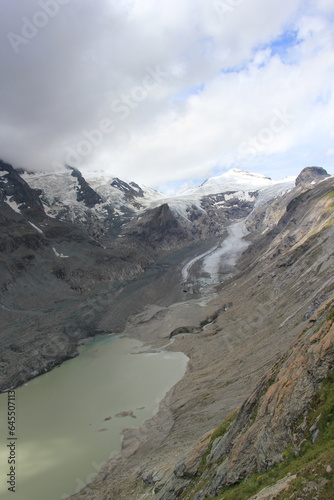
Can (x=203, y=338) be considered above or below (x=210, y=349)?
above

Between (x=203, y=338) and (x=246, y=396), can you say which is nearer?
(x=246, y=396)

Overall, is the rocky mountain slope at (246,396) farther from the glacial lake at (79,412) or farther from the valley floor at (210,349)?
the glacial lake at (79,412)

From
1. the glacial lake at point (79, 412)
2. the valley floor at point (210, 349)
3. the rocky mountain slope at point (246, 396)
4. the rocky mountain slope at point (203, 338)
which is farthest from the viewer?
the glacial lake at point (79, 412)

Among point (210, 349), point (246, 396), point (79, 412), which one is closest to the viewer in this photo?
point (246, 396)

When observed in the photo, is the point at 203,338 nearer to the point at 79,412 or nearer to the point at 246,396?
the point at 79,412

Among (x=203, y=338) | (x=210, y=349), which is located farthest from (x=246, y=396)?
(x=203, y=338)

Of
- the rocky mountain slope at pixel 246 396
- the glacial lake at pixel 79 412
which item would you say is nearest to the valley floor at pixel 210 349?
the rocky mountain slope at pixel 246 396

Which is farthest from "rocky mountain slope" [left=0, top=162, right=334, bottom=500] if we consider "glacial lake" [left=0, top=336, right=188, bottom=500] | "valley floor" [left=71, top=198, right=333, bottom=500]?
"glacial lake" [left=0, top=336, right=188, bottom=500]

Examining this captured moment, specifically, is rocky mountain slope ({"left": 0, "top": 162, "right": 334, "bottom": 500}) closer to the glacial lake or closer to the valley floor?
the valley floor
